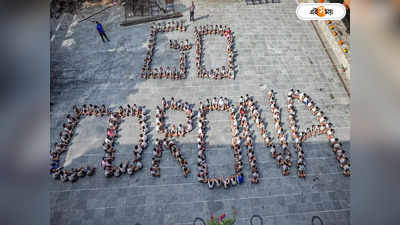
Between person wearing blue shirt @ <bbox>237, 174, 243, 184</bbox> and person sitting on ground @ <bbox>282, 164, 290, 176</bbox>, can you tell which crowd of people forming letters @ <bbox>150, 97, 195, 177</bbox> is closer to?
person wearing blue shirt @ <bbox>237, 174, 243, 184</bbox>

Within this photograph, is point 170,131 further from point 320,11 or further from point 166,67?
point 320,11

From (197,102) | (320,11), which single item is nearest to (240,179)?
(197,102)

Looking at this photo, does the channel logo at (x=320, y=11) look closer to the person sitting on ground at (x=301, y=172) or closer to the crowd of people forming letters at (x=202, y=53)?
the person sitting on ground at (x=301, y=172)

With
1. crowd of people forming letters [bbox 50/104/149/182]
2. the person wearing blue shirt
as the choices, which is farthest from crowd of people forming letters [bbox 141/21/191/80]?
the person wearing blue shirt

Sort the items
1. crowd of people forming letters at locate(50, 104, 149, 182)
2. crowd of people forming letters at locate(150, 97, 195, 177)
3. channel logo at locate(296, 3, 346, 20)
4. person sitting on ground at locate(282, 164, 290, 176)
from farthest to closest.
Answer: crowd of people forming letters at locate(150, 97, 195, 177) < person sitting on ground at locate(282, 164, 290, 176) < crowd of people forming letters at locate(50, 104, 149, 182) < channel logo at locate(296, 3, 346, 20)

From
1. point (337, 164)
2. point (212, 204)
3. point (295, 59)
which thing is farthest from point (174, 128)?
point (295, 59)

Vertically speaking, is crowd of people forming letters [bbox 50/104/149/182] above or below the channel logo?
below
